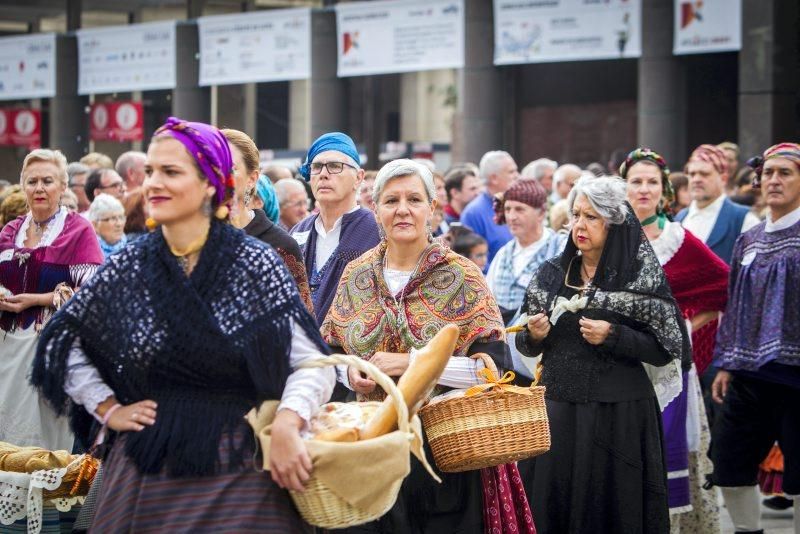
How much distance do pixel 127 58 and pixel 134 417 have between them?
21.4 m

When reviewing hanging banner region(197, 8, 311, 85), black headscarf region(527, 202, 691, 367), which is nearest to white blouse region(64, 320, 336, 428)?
black headscarf region(527, 202, 691, 367)

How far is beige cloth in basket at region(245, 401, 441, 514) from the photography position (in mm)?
4164

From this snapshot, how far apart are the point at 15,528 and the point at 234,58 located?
17.2 meters

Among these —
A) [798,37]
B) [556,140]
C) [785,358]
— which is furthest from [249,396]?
[556,140]

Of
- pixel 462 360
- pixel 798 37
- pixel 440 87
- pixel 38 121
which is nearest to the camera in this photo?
pixel 462 360

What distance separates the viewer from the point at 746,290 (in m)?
7.84

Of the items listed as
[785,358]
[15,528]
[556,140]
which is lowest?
[15,528]

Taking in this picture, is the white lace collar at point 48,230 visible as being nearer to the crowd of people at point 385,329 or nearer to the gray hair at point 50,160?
the crowd of people at point 385,329

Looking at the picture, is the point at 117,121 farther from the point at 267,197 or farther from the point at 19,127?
the point at 267,197

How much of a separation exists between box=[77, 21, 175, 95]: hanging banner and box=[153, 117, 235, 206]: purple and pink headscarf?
20.3 metres

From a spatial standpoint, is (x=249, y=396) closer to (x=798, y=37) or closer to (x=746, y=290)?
(x=746, y=290)

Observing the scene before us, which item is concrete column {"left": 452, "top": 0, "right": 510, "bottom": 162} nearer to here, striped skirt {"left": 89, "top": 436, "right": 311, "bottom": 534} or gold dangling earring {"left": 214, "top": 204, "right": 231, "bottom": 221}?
gold dangling earring {"left": 214, "top": 204, "right": 231, "bottom": 221}

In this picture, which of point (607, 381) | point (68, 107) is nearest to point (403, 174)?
point (607, 381)

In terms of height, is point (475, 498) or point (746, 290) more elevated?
point (746, 290)
